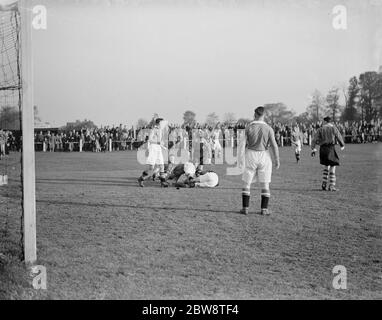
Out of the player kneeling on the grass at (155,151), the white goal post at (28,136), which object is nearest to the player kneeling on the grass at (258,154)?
the white goal post at (28,136)

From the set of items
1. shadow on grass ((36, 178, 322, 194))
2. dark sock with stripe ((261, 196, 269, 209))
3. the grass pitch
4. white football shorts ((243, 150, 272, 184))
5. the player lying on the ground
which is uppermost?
white football shorts ((243, 150, 272, 184))

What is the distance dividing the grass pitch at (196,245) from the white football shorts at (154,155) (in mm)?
1506

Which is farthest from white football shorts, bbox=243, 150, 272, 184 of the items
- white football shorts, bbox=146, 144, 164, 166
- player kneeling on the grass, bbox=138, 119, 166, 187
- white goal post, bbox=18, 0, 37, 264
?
white football shorts, bbox=146, 144, 164, 166

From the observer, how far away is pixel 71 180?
14.7 m

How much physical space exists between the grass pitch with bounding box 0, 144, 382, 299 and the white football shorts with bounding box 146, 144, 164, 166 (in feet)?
4.94

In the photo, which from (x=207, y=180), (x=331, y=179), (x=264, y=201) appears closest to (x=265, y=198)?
(x=264, y=201)

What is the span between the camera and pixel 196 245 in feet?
20.5

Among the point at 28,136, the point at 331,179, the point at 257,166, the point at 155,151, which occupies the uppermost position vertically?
the point at 28,136

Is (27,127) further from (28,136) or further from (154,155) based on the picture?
(154,155)

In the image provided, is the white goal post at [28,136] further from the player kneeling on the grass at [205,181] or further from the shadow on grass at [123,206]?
the player kneeling on the grass at [205,181]

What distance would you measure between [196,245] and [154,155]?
22.3 feet

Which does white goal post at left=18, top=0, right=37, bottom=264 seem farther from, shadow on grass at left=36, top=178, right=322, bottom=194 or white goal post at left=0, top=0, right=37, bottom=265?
shadow on grass at left=36, top=178, right=322, bottom=194

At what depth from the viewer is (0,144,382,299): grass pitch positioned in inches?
183
